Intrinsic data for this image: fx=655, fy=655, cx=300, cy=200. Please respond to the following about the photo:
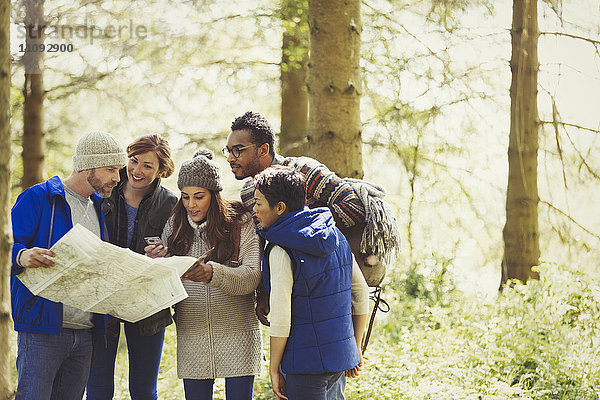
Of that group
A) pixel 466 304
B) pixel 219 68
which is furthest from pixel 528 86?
pixel 219 68

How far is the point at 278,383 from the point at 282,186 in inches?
36.4

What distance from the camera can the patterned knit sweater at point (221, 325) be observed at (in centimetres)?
338

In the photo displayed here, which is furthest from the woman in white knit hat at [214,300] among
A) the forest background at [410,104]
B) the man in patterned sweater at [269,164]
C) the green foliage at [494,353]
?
the forest background at [410,104]

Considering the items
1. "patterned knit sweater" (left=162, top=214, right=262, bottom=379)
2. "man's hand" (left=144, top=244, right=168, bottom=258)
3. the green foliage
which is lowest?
the green foliage

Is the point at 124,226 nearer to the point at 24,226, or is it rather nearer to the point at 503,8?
the point at 24,226

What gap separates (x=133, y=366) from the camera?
3748mm

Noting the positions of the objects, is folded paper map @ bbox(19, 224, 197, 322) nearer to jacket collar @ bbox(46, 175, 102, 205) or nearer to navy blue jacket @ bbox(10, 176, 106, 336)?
navy blue jacket @ bbox(10, 176, 106, 336)

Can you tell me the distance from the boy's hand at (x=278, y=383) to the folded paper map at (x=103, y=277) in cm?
55

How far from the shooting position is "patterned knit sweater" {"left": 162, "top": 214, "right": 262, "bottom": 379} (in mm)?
3383

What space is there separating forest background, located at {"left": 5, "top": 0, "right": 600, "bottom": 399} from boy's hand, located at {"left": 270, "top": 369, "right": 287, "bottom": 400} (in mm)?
4093

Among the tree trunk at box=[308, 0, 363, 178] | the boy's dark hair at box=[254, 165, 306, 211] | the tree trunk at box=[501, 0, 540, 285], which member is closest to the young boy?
the boy's dark hair at box=[254, 165, 306, 211]

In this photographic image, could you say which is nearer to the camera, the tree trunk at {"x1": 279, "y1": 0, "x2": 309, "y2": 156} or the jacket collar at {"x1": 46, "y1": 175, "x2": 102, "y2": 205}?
the jacket collar at {"x1": 46, "y1": 175, "x2": 102, "y2": 205}

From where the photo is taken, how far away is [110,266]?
9.89 ft

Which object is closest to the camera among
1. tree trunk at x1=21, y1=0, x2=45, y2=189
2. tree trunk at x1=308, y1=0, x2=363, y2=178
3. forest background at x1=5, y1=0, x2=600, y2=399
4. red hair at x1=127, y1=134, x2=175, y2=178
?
red hair at x1=127, y1=134, x2=175, y2=178
